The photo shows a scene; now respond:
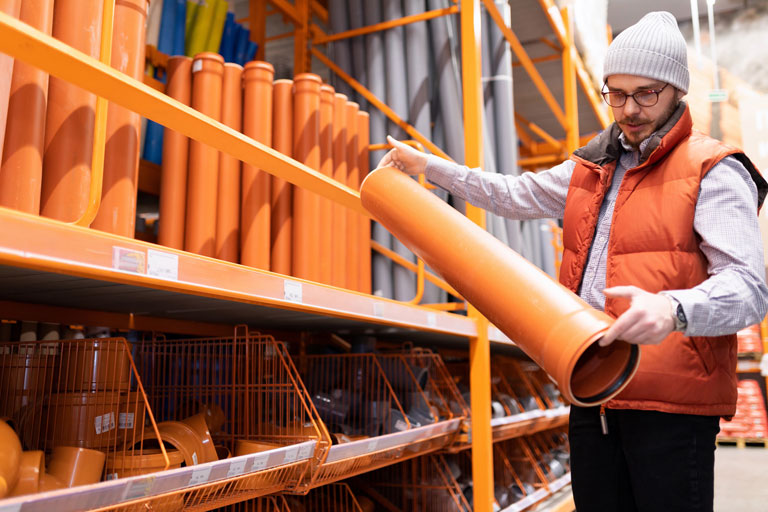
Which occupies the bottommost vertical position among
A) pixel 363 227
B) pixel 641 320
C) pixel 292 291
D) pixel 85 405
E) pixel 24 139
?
pixel 85 405

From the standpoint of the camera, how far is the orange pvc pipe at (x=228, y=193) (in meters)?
2.00

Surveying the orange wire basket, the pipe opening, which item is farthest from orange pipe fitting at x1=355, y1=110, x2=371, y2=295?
the pipe opening

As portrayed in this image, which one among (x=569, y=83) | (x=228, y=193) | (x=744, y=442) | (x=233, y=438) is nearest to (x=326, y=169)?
(x=228, y=193)

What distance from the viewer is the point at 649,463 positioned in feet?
4.74

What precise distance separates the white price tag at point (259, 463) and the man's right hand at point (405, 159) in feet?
2.49

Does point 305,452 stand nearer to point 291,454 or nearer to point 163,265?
point 291,454

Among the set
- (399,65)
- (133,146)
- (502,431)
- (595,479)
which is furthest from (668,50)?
(502,431)

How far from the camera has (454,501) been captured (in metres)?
2.96

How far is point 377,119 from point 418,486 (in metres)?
1.61

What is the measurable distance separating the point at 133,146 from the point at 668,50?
3.91ft

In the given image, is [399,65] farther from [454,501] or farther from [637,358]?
[637,358]

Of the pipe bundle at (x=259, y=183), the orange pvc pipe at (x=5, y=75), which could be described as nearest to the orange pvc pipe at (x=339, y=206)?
the pipe bundle at (x=259, y=183)

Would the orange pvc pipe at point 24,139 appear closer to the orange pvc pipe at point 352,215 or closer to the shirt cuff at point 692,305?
the shirt cuff at point 692,305

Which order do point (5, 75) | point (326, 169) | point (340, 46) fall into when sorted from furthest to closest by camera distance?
point (340, 46), point (326, 169), point (5, 75)
